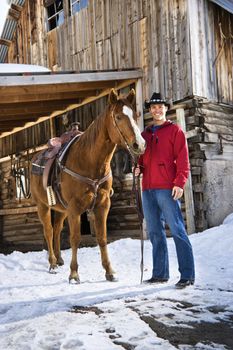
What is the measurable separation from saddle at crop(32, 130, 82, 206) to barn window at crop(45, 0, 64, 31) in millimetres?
7448

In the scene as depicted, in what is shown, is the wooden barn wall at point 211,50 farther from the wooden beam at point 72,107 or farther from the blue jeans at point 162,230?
the blue jeans at point 162,230

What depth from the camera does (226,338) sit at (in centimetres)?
253

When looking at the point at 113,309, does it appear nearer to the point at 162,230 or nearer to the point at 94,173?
the point at 162,230

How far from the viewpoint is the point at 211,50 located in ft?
31.4

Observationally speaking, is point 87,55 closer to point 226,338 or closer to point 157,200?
point 157,200

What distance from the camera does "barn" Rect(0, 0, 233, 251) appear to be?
891 centimetres

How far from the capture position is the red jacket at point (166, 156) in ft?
14.7

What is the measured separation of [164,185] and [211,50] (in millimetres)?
6158

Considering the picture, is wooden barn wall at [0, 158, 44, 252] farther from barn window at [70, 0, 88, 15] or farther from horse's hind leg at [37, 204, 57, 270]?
horse's hind leg at [37, 204, 57, 270]

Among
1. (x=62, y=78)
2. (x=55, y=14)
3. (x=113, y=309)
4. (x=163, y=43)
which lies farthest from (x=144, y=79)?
(x=113, y=309)

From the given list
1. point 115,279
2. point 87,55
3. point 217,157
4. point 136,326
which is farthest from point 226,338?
point 87,55

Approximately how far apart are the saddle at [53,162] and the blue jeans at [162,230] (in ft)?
5.58

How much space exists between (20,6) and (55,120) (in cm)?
493

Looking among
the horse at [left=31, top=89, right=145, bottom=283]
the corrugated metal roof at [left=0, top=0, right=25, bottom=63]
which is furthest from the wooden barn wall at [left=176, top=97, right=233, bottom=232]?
the corrugated metal roof at [left=0, top=0, right=25, bottom=63]
